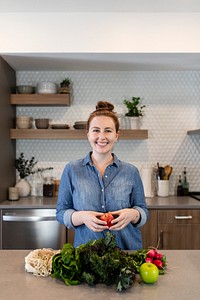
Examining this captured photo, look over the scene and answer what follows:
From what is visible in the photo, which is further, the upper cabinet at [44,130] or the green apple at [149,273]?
the upper cabinet at [44,130]

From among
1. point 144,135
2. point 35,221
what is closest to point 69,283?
point 35,221

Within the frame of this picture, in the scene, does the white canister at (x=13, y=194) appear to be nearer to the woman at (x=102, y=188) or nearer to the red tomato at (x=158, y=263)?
the woman at (x=102, y=188)

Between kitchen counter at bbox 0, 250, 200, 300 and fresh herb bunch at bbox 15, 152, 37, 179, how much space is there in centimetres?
226

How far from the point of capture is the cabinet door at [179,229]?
3.12 meters

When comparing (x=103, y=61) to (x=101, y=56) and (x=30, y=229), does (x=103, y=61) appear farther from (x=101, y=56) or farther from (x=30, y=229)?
(x=30, y=229)

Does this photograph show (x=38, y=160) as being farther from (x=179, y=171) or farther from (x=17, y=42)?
(x=179, y=171)

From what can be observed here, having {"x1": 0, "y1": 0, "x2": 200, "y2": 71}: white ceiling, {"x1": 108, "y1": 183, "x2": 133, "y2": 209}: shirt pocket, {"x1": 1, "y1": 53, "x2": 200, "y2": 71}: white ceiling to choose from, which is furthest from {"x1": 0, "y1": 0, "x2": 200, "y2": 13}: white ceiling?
{"x1": 108, "y1": 183, "x2": 133, "y2": 209}: shirt pocket

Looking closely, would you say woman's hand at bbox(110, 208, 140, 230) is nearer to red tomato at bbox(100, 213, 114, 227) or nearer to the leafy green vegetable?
red tomato at bbox(100, 213, 114, 227)

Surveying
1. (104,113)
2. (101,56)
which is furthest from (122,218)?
(101,56)

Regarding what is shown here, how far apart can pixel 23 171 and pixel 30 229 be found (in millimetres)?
803

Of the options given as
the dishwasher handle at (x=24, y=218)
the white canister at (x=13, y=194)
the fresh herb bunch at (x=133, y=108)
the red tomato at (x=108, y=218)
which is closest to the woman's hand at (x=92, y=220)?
the red tomato at (x=108, y=218)

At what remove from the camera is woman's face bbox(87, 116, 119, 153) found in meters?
1.78

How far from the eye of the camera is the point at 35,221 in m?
3.13

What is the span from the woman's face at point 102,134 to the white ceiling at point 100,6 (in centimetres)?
152
